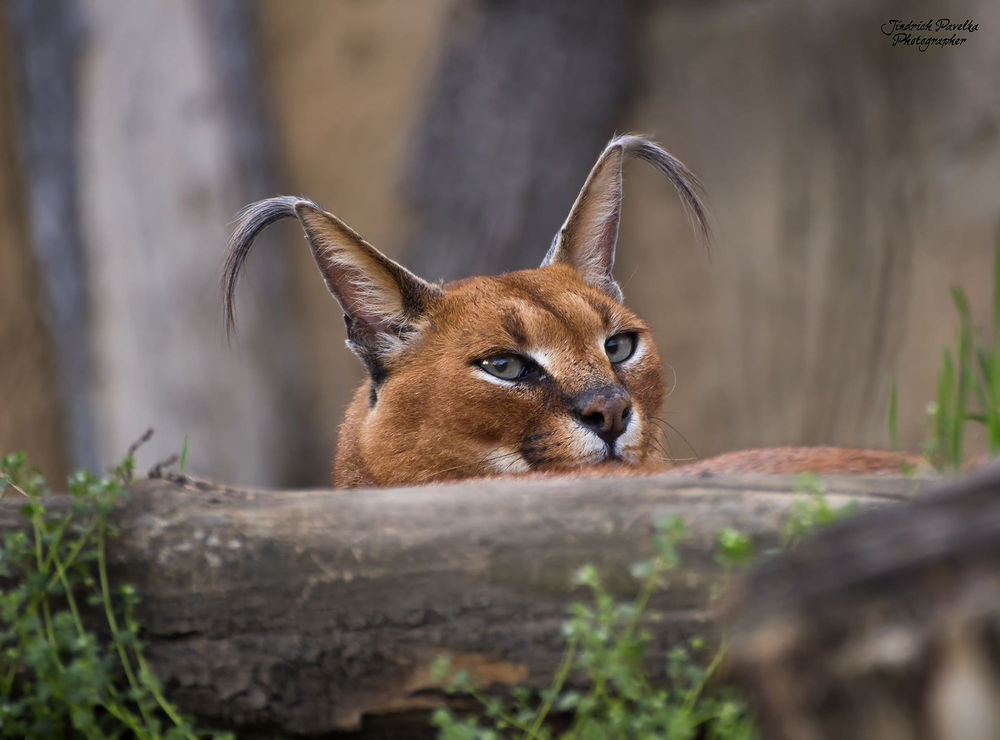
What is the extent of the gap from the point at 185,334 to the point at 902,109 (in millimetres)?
4898

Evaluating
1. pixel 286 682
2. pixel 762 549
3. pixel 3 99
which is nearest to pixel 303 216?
pixel 286 682

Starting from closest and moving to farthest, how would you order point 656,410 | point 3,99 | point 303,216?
1. point 303,216
2. point 656,410
3. point 3,99

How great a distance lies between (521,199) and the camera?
24.9 feet

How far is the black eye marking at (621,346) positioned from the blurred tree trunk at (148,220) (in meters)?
4.34

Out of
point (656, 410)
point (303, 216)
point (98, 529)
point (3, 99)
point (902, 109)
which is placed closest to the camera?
point (98, 529)

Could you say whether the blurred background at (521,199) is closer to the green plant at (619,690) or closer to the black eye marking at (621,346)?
the black eye marking at (621,346)

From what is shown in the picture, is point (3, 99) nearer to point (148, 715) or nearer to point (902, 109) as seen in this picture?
point (902, 109)

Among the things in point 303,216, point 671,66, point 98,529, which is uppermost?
point 671,66

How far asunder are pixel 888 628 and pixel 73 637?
5.58ft

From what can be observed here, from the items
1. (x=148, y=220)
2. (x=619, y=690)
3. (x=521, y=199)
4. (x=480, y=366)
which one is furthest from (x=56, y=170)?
(x=619, y=690)

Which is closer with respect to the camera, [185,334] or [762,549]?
[762,549]

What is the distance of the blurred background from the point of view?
7598 millimetres

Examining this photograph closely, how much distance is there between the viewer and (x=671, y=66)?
860 centimetres

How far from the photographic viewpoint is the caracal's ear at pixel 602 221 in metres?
4.09
